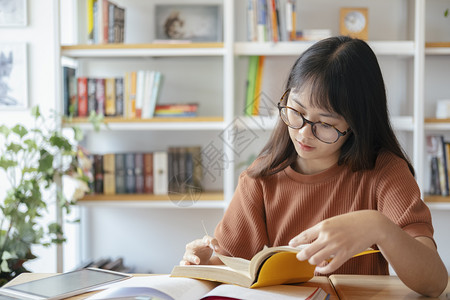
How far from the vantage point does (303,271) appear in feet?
3.30

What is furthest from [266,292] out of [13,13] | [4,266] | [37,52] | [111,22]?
[13,13]

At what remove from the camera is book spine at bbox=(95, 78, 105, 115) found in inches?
102

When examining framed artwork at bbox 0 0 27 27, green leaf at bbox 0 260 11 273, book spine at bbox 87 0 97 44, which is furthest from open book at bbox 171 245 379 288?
framed artwork at bbox 0 0 27 27

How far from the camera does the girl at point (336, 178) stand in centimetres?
101

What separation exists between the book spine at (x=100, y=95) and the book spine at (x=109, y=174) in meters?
0.22

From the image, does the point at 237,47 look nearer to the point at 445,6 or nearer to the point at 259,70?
the point at 259,70

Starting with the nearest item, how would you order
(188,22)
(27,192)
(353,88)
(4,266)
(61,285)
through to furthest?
A: (61,285) < (353,88) < (4,266) < (27,192) < (188,22)

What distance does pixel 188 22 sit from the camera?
9.15ft

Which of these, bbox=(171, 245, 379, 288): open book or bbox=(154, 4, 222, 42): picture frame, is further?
bbox=(154, 4, 222, 42): picture frame

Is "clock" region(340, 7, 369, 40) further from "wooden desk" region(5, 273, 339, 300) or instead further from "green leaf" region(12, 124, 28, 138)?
"wooden desk" region(5, 273, 339, 300)

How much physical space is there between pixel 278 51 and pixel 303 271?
1644 millimetres

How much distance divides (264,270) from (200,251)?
290mm

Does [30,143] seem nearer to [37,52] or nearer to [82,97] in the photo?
[82,97]

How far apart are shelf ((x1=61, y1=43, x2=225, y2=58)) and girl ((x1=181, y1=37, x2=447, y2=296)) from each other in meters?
1.19
